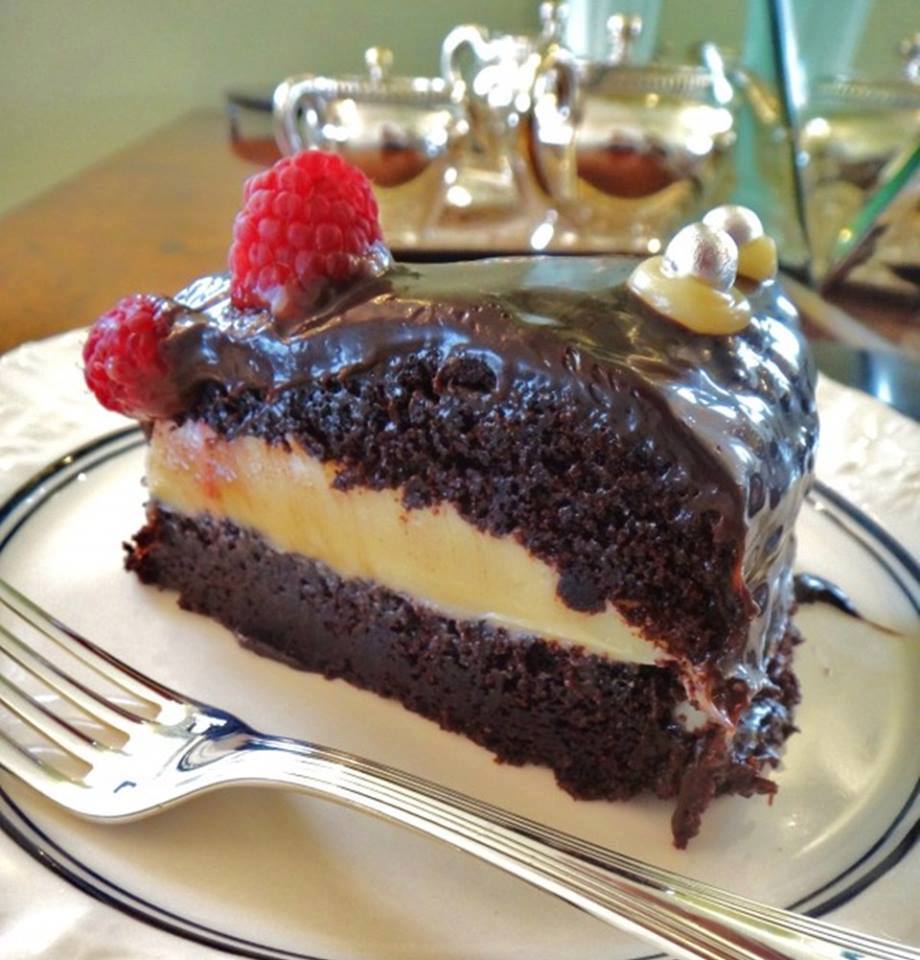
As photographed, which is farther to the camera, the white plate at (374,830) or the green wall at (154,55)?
the green wall at (154,55)

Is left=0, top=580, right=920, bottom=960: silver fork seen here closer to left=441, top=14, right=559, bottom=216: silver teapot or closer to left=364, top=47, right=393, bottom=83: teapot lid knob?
left=441, top=14, right=559, bottom=216: silver teapot


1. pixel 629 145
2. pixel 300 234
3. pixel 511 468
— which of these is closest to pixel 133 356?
pixel 300 234

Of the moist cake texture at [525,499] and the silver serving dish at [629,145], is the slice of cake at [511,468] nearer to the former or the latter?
the moist cake texture at [525,499]

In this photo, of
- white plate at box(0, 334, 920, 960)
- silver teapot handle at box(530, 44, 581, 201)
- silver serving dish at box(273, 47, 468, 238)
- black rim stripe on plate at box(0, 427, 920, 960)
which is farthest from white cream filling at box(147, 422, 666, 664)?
silver teapot handle at box(530, 44, 581, 201)

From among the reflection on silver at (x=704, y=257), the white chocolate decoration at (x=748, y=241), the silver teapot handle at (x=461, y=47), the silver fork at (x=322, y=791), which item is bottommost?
the silver fork at (x=322, y=791)

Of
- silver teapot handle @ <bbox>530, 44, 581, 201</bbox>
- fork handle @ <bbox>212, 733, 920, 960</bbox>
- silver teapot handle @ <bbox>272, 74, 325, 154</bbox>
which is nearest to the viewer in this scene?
fork handle @ <bbox>212, 733, 920, 960</bbox>

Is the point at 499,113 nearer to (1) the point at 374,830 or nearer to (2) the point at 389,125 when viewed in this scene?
(2) the point at 389,125

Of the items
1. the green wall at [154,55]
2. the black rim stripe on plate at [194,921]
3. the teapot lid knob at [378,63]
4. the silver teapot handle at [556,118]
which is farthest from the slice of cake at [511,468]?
the green wall at [154,55]
